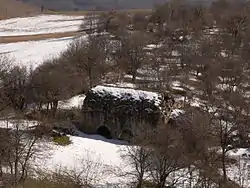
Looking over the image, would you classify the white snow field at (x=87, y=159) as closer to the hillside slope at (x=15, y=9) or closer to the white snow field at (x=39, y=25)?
the white snow field at (x=39, y=25)

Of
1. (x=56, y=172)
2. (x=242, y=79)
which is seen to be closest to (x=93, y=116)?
(x=56, y=172)

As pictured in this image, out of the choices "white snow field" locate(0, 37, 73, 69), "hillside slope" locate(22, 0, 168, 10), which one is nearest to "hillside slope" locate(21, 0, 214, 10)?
"hillside slope" locate(22, 0, 168, 10)

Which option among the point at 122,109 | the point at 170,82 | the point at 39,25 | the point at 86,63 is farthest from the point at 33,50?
the point at 39,25

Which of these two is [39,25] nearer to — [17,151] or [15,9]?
[15,9]

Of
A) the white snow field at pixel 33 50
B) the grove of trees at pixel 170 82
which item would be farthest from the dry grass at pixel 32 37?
the white snow field at pixel 33 50

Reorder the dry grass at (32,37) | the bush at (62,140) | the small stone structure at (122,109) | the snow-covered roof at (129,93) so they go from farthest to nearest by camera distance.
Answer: the dry grass at (32,37) → the snow-covered roof at (129,93) → the small stone structure at (122,109) → the bush at (62,140)
